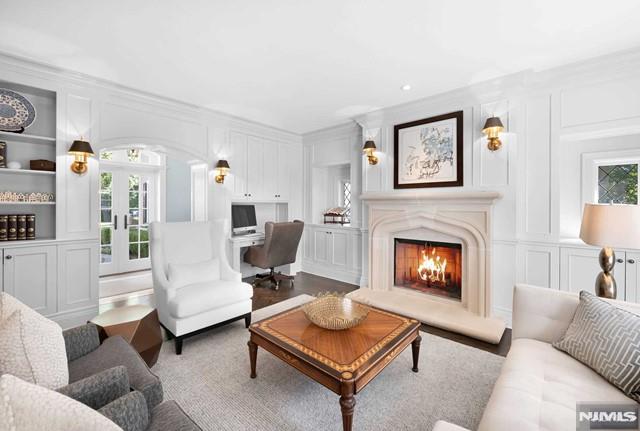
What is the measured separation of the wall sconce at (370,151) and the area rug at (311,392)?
8.15 feet

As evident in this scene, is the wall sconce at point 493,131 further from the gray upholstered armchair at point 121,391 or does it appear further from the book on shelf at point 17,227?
the book on shelf at point 17,227

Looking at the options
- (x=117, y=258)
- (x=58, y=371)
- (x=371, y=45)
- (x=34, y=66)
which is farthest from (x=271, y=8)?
(x=117, y=258)

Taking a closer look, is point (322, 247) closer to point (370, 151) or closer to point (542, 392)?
point (370, 151)

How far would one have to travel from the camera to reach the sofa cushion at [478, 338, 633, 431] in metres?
1.11

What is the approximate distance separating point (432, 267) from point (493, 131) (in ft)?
5.78

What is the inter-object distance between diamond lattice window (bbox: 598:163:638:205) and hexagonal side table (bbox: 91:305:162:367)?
4.32 metres

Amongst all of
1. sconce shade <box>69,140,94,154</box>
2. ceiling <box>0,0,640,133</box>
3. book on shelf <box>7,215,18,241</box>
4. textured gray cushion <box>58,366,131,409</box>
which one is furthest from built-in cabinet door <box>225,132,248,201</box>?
textured gray cushion <box>58,366,131,409</box>

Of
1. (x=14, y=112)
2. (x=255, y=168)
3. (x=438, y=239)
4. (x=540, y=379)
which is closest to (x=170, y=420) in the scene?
(x=540, y=379)

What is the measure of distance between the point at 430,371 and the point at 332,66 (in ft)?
9.12

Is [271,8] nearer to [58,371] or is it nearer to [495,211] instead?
[58,371]

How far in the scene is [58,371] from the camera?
3.62 ft

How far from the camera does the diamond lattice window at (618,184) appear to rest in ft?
9.06

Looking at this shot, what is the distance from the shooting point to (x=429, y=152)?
11.8 ft

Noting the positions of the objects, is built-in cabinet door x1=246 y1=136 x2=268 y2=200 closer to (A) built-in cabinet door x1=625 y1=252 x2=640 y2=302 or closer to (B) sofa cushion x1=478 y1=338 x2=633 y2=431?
(B) sofa cushion x1=478 y1=338 x2=633 y2=431
